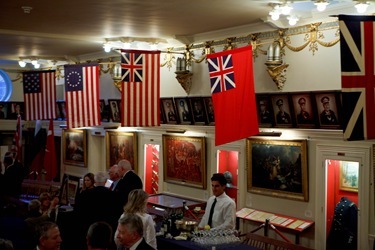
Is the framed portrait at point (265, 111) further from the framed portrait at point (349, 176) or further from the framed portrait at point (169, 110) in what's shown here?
the framed portrait at point (169, 110)

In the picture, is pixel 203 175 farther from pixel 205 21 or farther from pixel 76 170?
pixel 76 170

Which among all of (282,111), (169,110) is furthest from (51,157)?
(282,111)

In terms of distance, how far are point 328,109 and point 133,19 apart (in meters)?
4.52

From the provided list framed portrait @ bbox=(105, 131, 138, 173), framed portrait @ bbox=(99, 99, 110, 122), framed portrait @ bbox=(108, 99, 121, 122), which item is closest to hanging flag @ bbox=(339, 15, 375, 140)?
framed portrait @ bbox=(105, 131, 138, 173)

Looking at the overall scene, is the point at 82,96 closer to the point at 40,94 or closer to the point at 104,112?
the point at 40,94

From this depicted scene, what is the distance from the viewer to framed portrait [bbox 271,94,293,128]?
35.3 feet

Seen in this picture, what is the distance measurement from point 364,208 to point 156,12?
5.55 m

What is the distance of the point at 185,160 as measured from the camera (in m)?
13.8

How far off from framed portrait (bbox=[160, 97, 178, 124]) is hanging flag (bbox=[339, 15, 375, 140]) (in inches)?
315

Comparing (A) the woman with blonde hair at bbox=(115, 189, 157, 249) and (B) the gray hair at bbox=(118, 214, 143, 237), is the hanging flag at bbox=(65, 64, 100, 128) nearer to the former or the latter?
(A) the woman with blonde hair at bbox=(115, 189, 157, 249)

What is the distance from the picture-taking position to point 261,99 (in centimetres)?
1127

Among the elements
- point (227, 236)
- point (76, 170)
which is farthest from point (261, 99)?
point (76, 170)

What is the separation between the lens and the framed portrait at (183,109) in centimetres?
1346

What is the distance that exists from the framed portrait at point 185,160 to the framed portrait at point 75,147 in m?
5.05
